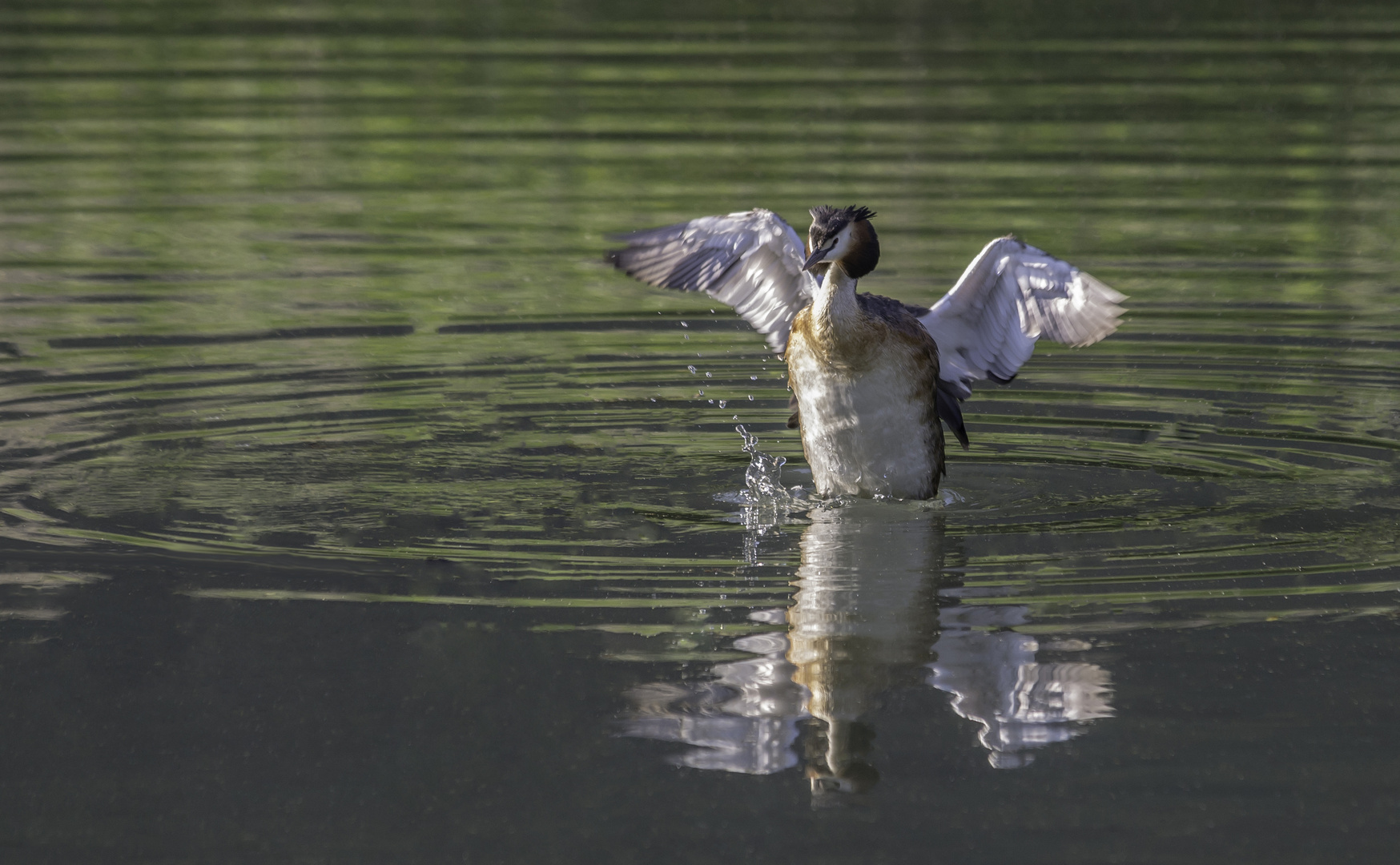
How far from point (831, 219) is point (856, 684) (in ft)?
9.52

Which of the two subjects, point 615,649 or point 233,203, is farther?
point 233,203

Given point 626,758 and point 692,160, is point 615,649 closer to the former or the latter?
point 626,758

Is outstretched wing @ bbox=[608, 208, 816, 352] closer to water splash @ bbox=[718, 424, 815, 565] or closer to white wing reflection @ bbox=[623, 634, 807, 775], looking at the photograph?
water splash @ bbox=[718, 424, 815, 565]

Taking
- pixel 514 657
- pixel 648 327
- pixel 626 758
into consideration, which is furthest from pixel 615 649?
pixel 648 327

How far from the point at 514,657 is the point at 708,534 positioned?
174 cm

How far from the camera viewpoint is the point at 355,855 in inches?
201

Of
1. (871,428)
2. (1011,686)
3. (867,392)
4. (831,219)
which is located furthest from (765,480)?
(1011,686)

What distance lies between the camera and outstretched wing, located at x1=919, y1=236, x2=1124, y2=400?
867 centimetres

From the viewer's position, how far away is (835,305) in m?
8.75

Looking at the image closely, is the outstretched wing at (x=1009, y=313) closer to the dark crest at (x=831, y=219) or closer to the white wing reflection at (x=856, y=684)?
the dark crest at (x=831, y=219)

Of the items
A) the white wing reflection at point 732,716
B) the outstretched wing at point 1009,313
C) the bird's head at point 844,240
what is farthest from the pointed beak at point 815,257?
the white wing reflection at point 732,716

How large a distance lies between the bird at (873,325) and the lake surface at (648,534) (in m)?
0.32

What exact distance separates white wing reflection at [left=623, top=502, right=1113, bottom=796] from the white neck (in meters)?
1.51

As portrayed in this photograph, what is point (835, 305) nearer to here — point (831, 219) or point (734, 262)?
point (831, 219)
